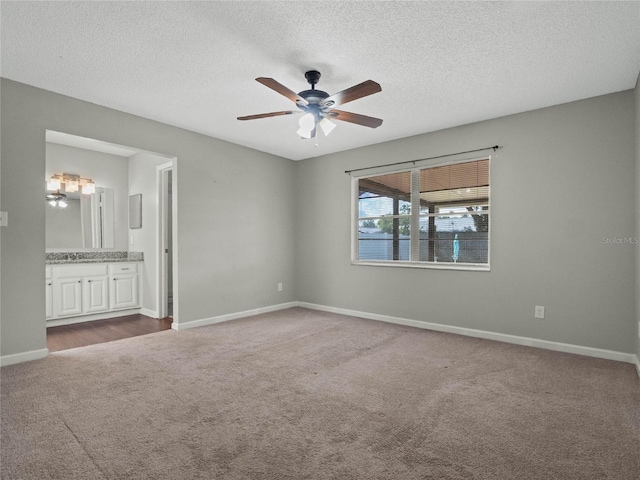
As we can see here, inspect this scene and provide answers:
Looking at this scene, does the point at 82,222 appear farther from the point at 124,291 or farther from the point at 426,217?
the point at 426,217

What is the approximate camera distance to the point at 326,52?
2543 millimetres

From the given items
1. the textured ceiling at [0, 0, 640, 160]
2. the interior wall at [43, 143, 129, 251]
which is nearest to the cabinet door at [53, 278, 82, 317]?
the interior wall at [43, 143, 129, 251]

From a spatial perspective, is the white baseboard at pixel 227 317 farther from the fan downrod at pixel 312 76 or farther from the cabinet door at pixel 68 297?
the fan downrod at pixel 312 76

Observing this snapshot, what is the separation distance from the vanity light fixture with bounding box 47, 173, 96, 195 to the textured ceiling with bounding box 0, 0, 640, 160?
2.11m

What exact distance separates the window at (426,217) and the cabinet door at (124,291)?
3.34 metres

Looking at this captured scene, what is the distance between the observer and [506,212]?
383 centimetres

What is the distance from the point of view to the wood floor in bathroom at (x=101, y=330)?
3762mm

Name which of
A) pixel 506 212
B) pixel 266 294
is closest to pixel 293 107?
pixel 506 212

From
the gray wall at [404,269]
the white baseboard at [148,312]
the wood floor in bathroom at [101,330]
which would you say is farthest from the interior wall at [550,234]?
A: the white baseboard at [148,312]

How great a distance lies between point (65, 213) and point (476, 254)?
5.62m

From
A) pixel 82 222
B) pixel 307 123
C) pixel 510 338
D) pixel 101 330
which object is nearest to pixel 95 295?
pixel 101 330

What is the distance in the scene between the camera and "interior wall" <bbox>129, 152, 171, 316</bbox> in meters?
5.07

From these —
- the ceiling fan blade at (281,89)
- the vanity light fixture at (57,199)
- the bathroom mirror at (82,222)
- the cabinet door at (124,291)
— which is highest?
the ceiling fan blade at (281,89)

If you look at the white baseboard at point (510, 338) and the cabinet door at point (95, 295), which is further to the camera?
the cabinet door at point (95, 295)
